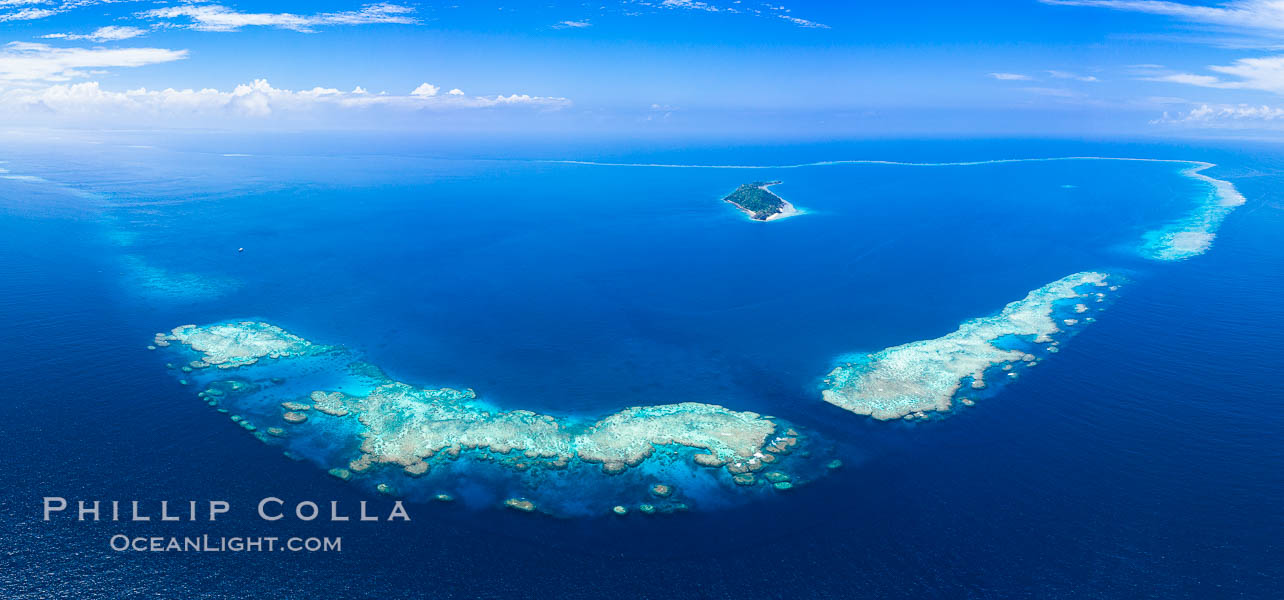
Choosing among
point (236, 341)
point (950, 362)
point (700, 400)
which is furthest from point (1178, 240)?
point (236, 341)

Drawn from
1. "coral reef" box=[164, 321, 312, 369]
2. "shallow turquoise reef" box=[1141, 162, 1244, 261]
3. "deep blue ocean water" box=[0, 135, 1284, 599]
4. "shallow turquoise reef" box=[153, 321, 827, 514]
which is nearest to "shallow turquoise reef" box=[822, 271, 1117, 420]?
"deep blue ocean water" box=[0, 135, 1284, 599]

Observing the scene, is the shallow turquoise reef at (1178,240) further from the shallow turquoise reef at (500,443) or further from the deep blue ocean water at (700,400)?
the shallow turquoise reef at (500,443)

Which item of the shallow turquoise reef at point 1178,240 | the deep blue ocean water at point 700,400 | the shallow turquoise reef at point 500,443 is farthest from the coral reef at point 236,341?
the shallow turquoise reef at point 1178,240

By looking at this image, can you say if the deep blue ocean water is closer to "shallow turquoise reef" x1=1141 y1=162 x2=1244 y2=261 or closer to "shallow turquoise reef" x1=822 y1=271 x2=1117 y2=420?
"shallow turquoise reef" x1=822 y1=271 x2=1117 y2=420

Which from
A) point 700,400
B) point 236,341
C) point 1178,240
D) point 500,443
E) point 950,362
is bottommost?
point 500,443

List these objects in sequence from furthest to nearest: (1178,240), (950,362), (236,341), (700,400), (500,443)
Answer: (1178,240) → (236,341) → (950,362) → (700,400) → (500,443)

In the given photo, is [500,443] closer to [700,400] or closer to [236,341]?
[700,400]
